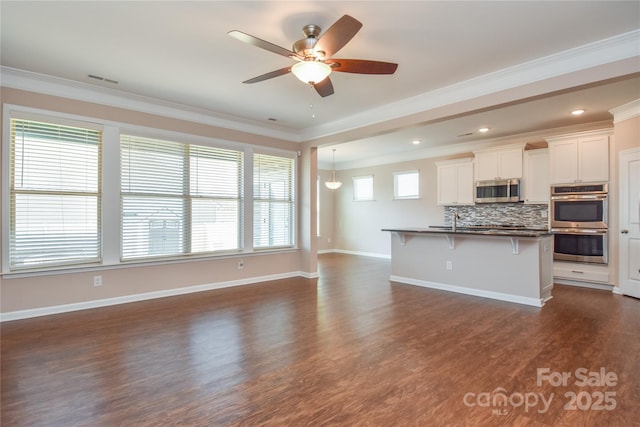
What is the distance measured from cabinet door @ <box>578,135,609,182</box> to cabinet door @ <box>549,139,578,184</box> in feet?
0.22

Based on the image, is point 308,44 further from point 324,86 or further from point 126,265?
point 126,265

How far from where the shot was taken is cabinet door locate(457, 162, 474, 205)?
700cm

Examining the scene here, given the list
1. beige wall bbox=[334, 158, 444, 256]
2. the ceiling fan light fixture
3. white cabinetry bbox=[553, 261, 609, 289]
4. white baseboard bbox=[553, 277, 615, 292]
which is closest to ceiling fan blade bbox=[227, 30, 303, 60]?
the ceiling fan light fixture

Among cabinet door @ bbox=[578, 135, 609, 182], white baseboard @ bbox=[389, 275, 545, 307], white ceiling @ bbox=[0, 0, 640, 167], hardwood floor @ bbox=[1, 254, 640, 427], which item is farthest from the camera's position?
cabinet door @ bbox=[578, 135, 609, 182]

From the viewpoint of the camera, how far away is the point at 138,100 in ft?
14.7

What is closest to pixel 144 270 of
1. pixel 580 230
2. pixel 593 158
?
pixel 580 230

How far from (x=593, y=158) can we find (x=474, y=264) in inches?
107

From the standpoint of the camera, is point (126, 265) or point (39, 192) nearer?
point (39, 192)

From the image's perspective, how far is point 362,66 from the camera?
2752 millimetres

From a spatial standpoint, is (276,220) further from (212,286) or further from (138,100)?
(138,100)

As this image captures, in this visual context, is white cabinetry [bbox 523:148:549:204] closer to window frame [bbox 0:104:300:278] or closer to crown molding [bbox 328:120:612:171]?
crown molding [bbox 328:120:612:171]

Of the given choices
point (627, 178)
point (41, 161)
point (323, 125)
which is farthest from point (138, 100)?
point (627, 178)

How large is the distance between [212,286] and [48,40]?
145 inches

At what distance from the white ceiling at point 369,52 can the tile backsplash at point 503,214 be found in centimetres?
207
